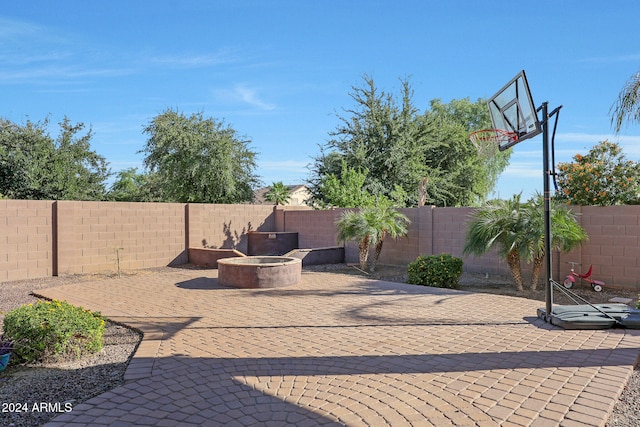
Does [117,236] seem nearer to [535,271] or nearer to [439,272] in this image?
[439,272]

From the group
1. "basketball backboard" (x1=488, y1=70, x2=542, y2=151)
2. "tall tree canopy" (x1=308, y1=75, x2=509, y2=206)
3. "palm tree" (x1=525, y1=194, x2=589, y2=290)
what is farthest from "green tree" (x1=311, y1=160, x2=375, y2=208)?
"basketball backboard" (x1=488, y1=70, x2=542, y2=151)

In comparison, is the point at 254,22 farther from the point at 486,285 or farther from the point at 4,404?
the point at 4,404

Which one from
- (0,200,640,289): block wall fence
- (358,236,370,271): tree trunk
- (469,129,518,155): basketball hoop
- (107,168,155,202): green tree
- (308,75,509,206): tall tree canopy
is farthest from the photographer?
(107,168,155,202): green tree

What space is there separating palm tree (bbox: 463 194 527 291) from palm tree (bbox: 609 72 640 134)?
2.30 meters

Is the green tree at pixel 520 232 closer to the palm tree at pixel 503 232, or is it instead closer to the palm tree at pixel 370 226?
the palm tree at pixel 503 232

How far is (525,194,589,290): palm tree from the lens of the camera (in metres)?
8.71

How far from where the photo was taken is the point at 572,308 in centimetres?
670

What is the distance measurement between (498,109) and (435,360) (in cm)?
520

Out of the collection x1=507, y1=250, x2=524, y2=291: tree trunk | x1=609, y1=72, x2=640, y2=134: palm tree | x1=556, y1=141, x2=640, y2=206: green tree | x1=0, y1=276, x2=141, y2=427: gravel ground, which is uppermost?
x1=609, y1=72, x2=640, y2=134: palm tree

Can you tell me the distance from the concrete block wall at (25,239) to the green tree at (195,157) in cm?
1149

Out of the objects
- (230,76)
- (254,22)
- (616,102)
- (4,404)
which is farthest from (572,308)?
(230,76)

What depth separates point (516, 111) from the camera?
7.26m

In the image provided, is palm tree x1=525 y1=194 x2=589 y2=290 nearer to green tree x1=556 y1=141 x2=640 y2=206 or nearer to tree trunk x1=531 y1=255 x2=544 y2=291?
tree trunk x1=531 y1=255 x2=544 y2=291

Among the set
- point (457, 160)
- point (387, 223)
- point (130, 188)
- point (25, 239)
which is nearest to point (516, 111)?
point (387, 223)
